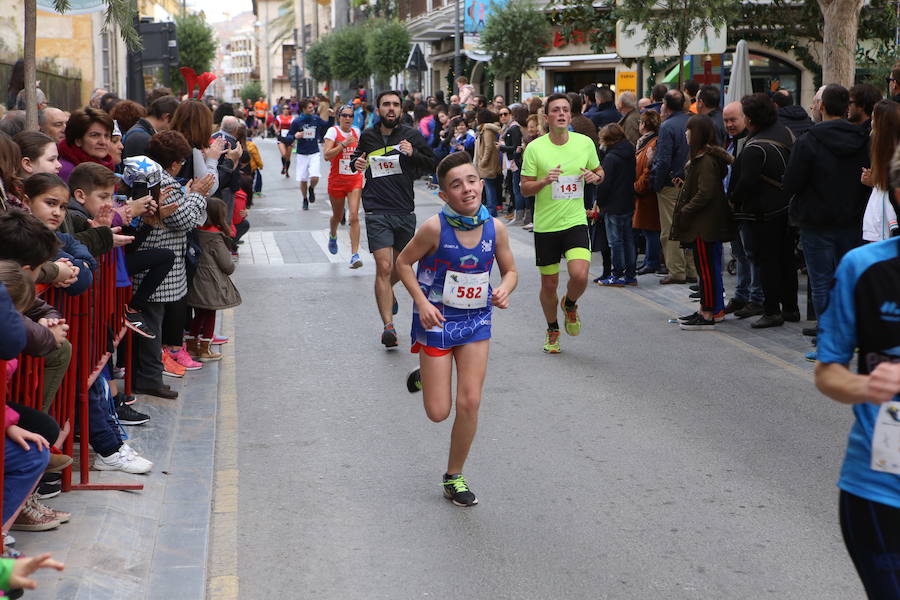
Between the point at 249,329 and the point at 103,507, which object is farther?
the point at 249,329

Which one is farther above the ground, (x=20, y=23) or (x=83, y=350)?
(x=20, y=23)

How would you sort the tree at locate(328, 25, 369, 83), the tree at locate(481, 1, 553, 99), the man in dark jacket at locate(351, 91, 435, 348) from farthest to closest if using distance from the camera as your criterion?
the tree at locate(328, 25, 369, 83) → the tree at locate(481, 1, 553, 99) → the man in dark jacket at locate(351, 91, 435, 348)

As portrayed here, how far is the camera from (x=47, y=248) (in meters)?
4.64

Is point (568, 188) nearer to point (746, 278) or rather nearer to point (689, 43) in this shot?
point (746, 278)

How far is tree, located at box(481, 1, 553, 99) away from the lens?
99.9 feet

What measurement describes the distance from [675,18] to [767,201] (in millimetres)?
5864

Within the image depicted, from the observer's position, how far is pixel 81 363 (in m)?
5.82

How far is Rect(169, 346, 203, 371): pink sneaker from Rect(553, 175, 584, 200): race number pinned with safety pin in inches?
120

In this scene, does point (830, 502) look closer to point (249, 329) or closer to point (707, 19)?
point (249, 329)

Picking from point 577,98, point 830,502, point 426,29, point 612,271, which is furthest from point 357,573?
point 426,29

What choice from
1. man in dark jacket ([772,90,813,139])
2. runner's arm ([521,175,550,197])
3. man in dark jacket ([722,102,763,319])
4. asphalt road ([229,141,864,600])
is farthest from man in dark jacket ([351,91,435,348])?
man in dark jacket ([772,90,813,139])

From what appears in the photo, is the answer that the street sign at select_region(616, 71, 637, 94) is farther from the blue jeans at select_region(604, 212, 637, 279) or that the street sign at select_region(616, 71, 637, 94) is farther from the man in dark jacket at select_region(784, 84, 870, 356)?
the man in dark jacket at select_region(784, 84, 870, 356)

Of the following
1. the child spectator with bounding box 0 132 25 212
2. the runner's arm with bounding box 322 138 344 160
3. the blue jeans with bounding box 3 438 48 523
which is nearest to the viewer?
the blue jeans with bounding box 3 438 48 523

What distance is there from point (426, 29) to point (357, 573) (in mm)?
42627
